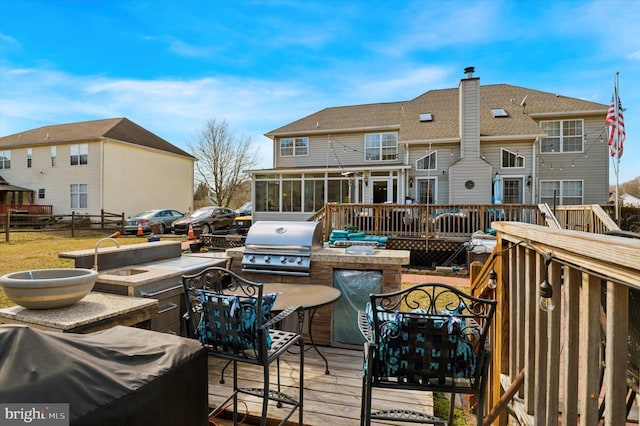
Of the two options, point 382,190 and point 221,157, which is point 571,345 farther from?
point 221,157

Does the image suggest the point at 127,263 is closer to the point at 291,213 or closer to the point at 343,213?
the point at 343,213

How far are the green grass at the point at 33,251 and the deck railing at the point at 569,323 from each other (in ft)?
24.9

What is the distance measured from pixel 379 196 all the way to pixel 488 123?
A: 19.9 ft

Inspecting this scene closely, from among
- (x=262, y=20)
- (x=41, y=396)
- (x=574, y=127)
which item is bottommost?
(x=41, y=396)

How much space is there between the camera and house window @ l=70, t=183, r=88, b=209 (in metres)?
21.2

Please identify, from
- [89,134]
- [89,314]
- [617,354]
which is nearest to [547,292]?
[617,354]

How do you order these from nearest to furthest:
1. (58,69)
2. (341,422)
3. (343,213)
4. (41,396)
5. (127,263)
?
(41,396), (341,422), (127,263), (343,213), (58,69)

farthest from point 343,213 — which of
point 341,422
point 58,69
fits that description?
point 58,69

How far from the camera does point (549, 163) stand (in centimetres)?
1542

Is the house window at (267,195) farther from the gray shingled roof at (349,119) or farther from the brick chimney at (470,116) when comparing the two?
the brick chimney at (470,116)

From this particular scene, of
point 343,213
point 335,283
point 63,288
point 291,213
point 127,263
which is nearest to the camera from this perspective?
point 63,288

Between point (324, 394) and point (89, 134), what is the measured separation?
2422 centimetres

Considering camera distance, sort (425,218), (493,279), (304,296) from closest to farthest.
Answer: (493,279), (304,296), (425,218)

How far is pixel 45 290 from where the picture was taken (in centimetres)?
229
